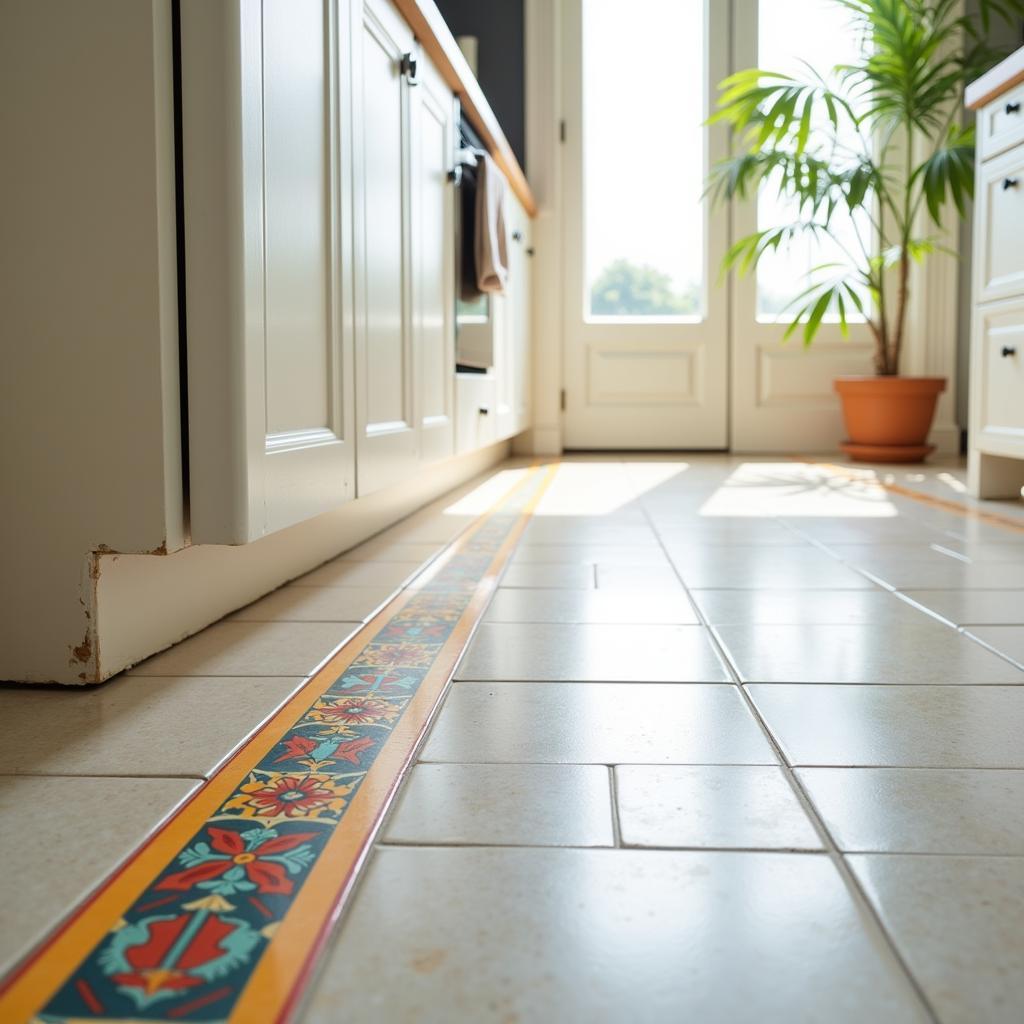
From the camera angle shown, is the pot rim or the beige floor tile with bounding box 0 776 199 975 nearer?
the beige floor tile with bounding box 0 776 199 975

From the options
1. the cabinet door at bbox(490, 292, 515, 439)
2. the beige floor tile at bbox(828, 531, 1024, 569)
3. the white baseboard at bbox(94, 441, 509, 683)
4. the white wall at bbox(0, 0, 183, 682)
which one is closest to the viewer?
the white wall at bbox(0, 0, 183, 682)

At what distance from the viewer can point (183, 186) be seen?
1162 mm

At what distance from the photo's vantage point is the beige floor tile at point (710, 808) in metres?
0.79

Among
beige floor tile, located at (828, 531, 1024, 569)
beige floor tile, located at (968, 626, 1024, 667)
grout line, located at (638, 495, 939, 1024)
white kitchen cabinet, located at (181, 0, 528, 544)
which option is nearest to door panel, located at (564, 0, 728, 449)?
white kitchen cabinet, located at (181, 0, 528, 544)

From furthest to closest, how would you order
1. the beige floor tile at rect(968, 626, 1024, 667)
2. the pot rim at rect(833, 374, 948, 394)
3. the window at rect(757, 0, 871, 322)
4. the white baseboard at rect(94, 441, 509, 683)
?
the window at rect(757, 0, 871, 322)
the pot rim at rect(833, 374, 948, 394)
the beige floor tile at rect(968, 626, 1024, 667)
the white baseboard at rect(94, 441, 509, 683)

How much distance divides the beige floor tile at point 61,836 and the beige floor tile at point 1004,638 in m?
0.93

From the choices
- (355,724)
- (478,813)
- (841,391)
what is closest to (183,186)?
(355,724)

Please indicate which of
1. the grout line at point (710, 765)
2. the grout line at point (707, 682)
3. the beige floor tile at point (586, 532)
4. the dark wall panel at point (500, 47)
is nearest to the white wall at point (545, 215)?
the dark wall panel at point (500, 47)

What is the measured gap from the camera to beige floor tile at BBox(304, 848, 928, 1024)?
0.58 metres

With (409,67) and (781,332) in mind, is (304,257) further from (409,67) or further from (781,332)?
(781,332)

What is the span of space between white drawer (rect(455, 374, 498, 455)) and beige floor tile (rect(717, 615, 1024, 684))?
1.49 meters

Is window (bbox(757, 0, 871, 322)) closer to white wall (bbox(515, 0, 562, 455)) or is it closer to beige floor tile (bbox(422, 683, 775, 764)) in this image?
white wall (bbox(515, 0, 562, 455))

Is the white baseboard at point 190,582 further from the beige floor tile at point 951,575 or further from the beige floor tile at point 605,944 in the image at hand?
the beige floor tile at point 951,575

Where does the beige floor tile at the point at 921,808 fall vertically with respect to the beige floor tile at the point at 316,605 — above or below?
below
